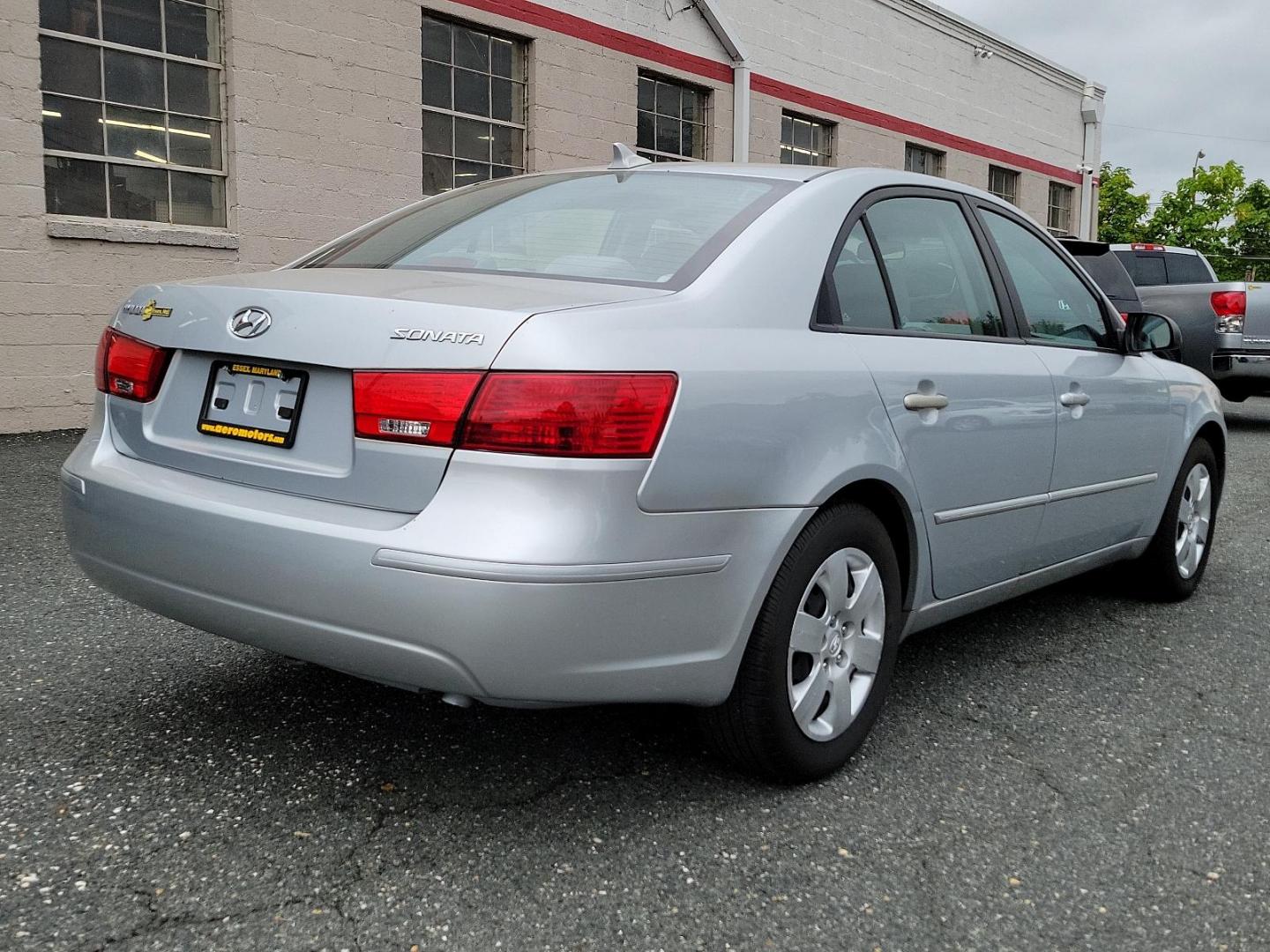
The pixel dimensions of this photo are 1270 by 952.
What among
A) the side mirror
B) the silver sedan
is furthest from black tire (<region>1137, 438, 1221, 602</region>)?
the silver sedan

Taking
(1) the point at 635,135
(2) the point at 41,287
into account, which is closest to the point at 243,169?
(2) the point at 41,287

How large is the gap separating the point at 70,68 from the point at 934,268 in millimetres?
7208

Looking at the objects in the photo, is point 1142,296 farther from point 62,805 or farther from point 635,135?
point 62,805

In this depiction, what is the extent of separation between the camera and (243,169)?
9469 millimetres

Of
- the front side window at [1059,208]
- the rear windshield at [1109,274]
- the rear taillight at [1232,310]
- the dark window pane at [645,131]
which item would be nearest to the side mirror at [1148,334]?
the rear windshield at [1109,274]

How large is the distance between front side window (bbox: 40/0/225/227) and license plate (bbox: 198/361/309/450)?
22.1 ft

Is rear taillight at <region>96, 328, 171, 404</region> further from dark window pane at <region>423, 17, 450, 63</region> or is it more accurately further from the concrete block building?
dark window pane at <region>423, 17, 450, 63</region>

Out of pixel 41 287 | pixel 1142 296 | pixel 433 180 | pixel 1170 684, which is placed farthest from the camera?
pixel 1142 296

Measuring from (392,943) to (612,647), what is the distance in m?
0.67

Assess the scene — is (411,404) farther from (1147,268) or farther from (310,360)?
(1147,268)

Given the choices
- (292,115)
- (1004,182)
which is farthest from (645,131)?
(1004,182)

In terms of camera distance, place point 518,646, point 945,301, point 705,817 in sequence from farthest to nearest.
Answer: point 945,301, point 705,817, point 518,646

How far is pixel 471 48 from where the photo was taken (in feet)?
36.8

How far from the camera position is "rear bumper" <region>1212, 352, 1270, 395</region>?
38.5ft
